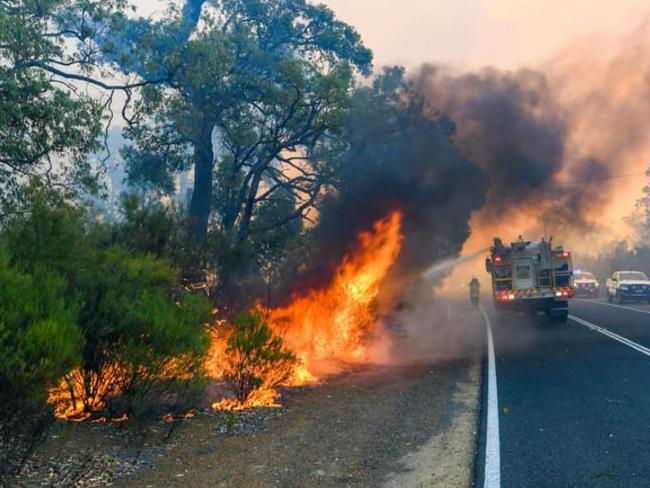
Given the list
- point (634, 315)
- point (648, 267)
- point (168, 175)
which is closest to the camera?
point (168, 175)

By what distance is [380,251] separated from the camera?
17.4 meters

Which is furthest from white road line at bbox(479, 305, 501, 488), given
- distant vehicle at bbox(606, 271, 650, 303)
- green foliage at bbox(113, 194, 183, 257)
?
distant vehicle at bbox(606, 271, 650, 303)

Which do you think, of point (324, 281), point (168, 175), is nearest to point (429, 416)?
point (324, 281)

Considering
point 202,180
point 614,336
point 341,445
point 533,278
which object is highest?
point 202,180

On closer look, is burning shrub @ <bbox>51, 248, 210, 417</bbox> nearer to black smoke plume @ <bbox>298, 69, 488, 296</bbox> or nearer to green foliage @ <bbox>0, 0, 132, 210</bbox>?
green foliage @ <bbox>0, 0, 132, 210</bbox>

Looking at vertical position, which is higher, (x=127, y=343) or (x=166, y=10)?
(x=166, y=10)

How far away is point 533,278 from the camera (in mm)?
21172

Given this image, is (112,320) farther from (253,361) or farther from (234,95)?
(234,95)

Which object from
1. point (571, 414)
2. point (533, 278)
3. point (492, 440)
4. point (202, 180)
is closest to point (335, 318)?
point (571, 414)

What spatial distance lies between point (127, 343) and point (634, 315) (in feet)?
71.9

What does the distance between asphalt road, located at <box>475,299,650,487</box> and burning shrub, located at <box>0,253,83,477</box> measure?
4.14 m

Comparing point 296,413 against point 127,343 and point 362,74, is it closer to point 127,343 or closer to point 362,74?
point 127,343

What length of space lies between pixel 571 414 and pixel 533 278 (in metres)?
14.0

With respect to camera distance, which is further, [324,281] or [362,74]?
[362,74]
